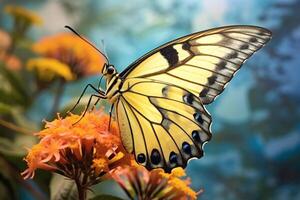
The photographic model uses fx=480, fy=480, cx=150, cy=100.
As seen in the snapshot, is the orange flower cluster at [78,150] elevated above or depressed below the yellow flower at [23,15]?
below

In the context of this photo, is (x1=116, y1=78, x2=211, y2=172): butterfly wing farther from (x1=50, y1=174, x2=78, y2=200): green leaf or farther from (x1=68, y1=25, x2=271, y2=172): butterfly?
(x1=50, y1=174, x2=78, y2=200): green leaf

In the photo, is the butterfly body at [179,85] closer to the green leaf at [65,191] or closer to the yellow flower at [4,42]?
the green leaf at [65,191]

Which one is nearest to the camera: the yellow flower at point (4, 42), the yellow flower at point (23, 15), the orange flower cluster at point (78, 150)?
the orange flower cluster at point (78, 150)

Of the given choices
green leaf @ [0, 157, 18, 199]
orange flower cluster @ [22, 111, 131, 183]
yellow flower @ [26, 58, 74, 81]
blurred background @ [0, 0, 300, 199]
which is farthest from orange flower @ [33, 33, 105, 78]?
orange flower cluster @ [22, 111, 131, 183]

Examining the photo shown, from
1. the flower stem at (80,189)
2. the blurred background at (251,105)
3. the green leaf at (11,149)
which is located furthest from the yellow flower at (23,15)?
the flower stem at (80,189)

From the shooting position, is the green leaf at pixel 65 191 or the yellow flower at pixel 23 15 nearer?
the green leaf at pixel 65 191

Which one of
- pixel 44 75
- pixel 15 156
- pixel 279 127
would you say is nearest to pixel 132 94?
pixel 15 156

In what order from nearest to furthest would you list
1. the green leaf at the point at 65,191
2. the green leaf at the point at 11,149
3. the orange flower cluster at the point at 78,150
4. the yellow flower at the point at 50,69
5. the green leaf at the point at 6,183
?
the orange flower cluster at the point at 78,150 < the green leaf at the point at 65,191 < the green leaf at the point at 11,149 < the green leaf at the point at 6,183 < the yellow flower at the point at 50,69

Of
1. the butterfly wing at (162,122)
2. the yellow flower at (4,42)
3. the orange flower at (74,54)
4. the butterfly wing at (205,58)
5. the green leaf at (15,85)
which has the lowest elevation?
the butterfly wing at (162,122)
